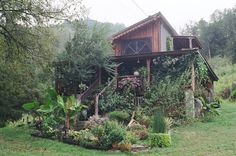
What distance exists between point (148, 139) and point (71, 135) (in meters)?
2.99

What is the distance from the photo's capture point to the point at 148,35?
25.5 m

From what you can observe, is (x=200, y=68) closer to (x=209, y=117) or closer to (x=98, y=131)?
(x=209, y=117)

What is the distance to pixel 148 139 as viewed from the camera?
13.7 meters

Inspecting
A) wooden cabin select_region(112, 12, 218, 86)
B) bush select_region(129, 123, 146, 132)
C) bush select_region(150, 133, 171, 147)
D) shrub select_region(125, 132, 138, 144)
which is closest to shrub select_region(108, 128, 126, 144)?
shrub select_region(125, 132, 138, 144)

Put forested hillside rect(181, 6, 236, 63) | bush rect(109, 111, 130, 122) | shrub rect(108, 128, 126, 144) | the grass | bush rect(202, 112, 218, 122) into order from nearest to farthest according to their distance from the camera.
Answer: shrub rect(108, 128, 126, 144)
bush rect(109, 111, 130, 122)
bush rect(202, 112, 218, 122)
the grass
forested hillside rect(181, 6, 236, 63)

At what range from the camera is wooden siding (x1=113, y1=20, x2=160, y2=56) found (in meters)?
25.1

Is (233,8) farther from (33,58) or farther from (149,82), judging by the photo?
(33,58)

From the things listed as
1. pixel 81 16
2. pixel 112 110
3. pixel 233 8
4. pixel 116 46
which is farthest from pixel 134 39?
pixel 233 8

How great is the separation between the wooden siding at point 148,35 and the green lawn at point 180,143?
9209mm

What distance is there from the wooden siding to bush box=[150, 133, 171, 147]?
42.1 ft

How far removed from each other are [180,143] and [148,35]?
1362 cm

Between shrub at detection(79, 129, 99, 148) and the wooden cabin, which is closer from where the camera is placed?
shrub at detection(79, 129, 99, 148)

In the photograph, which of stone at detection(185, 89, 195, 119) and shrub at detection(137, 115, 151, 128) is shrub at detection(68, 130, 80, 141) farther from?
stone at detection(185, 89, 195, 119)

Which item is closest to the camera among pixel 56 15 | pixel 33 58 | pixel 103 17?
pixel 56 15
